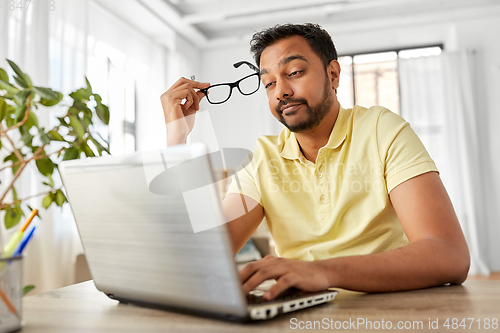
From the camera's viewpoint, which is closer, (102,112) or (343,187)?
(343,187)

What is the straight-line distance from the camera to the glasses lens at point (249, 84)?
1.46 metres

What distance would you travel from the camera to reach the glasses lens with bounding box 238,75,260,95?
1463 mm

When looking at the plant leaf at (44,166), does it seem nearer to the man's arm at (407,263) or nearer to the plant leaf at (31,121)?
the plant leaf at (31,121)

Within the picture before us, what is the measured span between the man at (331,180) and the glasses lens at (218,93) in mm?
84

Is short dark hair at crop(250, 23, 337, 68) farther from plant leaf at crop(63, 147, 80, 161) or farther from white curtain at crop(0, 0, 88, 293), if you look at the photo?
white curtain at crop(0, 0, 88, 293)

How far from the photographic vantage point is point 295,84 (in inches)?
48.8

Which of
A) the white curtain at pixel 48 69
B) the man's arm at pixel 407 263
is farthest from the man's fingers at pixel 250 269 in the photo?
the white curtain at pixel 48 69

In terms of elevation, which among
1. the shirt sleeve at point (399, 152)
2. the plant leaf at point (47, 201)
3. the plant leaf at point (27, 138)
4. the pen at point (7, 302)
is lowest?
the pen at point (7, 302)

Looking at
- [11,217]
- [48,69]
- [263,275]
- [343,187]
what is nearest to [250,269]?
[263,275]

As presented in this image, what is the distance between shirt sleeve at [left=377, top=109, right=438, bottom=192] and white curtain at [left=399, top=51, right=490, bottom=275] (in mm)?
3844

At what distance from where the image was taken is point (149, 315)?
58 centimetres

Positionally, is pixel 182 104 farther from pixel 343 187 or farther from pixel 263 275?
pixel 263 275

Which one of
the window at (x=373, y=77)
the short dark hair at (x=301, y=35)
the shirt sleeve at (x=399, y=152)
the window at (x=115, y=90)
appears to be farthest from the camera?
the window at (x=373, y=77)

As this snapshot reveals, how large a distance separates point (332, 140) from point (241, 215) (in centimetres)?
33
